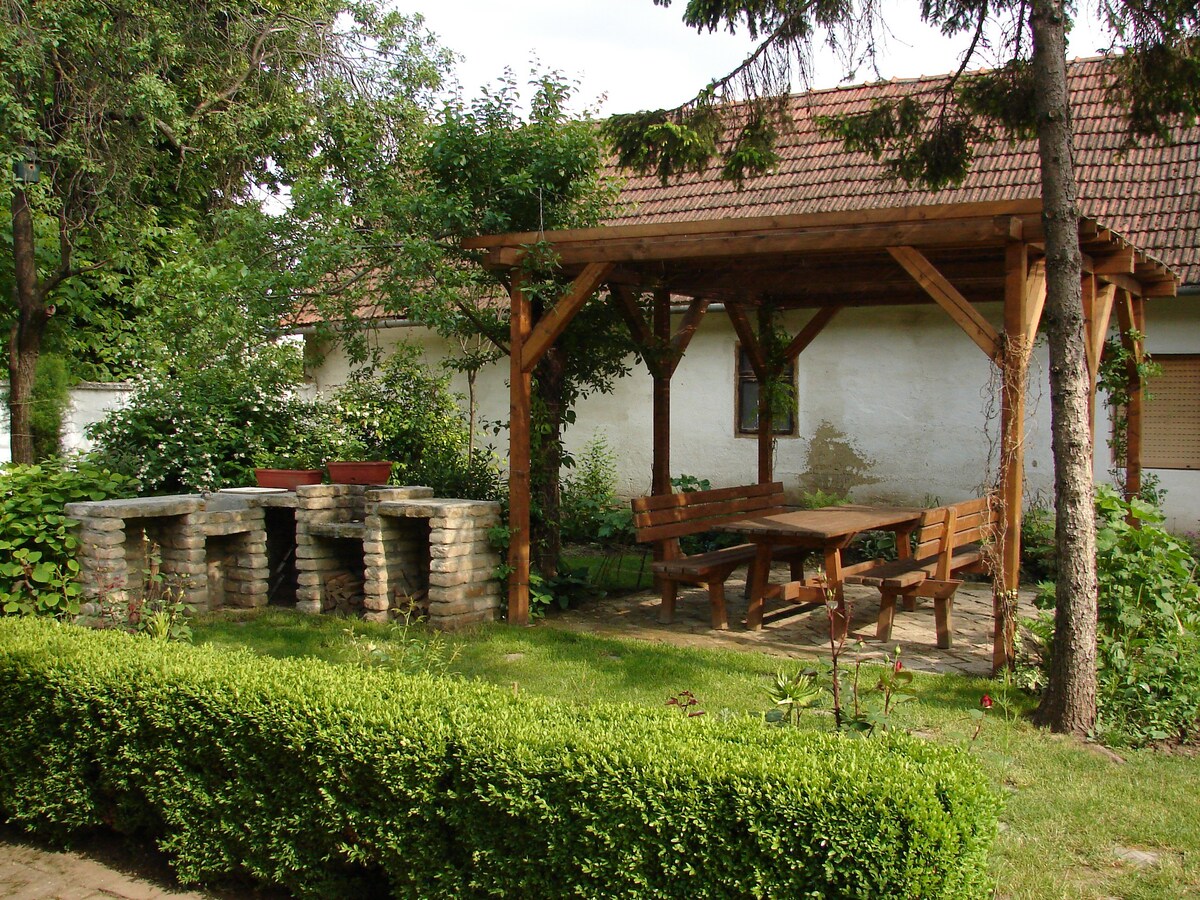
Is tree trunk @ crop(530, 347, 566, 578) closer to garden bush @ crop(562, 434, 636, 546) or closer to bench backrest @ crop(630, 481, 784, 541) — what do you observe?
garden bush @ crop(562, 434, 636, 546)

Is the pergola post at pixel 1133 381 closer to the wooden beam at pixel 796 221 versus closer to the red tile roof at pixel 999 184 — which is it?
the red tile roof at pixel 999 184

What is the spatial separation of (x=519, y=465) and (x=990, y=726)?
3.98 meters

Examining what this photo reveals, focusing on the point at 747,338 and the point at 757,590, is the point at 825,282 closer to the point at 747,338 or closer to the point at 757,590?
the point at 747,338

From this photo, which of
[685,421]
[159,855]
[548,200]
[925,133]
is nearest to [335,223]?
[548,200]

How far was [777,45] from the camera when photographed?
23.6 feet

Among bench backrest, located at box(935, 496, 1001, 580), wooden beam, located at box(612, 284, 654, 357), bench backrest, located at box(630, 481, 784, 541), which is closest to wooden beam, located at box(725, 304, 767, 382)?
wooden beam, located at box(612, 284, 654, 357)

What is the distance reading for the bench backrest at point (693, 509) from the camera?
8.52 meters

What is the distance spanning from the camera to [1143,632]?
6.03m

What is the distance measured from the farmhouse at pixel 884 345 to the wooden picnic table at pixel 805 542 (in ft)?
5.89

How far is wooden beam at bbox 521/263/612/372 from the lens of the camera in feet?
26.6

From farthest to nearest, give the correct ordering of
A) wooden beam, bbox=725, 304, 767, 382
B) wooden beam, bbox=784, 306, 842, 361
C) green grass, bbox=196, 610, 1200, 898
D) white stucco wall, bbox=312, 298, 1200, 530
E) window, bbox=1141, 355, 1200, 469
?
white stucco wall, bbox=312, 298, 1200, 530
window, bbox=1141, 355, 1200, 469
wooden beam, bbox=784, 306, 842, 361
wooden beam, bbox=725, 304, 767, 382
green grass, bbox=196, 610, 1200, 898

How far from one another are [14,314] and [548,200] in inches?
269

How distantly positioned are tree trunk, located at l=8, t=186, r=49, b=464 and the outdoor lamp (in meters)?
0.15

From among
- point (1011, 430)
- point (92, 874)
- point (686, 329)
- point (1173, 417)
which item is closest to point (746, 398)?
point (686, 329)
